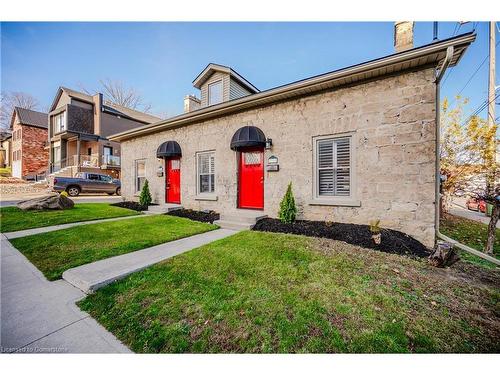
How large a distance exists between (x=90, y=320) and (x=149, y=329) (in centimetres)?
71

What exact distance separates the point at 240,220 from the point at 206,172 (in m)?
2.87

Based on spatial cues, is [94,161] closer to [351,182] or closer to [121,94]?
[121,94]

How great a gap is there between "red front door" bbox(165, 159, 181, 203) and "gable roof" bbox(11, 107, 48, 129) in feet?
90.1

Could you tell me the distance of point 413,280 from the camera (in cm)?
290

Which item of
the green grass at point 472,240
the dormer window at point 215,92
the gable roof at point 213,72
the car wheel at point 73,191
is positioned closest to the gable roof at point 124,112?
the car wheel at point 73,191

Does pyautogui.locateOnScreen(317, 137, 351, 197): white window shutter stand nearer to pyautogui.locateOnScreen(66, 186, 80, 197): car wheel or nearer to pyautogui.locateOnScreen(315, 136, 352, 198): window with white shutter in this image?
pyautogui.locateOnScreen(315, 136, 352, 198): window with white shutter

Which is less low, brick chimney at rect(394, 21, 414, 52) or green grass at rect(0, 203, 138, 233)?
brick chimney at rect(394, 21, 414, 52)

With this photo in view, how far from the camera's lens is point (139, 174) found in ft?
35.4

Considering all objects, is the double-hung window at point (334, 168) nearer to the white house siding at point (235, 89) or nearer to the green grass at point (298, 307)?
the green grass at point (298, 307)

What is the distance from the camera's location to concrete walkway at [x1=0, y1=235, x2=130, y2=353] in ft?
6.08

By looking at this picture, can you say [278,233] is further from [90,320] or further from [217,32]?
[217,32]

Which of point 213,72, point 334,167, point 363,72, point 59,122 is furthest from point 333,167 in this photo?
point 59,122

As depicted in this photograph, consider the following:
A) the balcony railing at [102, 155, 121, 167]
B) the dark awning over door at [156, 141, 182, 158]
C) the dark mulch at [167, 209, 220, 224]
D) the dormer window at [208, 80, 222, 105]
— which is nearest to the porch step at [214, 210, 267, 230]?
the dark mulch at [167, 209, 220, 224]

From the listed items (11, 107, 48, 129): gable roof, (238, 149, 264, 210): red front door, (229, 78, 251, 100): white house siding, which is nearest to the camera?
(238, 149, 264, 210): red front door
